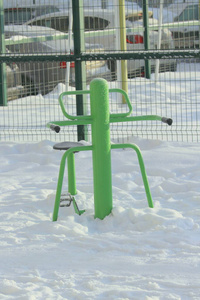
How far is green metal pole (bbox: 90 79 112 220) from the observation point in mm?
5062

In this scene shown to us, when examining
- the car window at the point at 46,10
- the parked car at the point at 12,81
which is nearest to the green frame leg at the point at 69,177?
the car window at the point at 46,10

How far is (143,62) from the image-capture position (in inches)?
550

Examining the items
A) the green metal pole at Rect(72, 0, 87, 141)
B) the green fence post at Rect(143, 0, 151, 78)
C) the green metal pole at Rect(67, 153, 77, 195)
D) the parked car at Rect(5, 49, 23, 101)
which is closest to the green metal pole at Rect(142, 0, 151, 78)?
the green fence post at Rect(143, 0, 151, 78)

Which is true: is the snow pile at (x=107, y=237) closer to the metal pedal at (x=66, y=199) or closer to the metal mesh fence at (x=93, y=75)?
Result: the metal pedal at (x=66, y=199)

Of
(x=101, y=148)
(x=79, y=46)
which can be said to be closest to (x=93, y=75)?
(x=79, y=46)

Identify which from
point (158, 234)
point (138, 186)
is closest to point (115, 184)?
point (138, 186)

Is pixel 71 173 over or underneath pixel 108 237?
over

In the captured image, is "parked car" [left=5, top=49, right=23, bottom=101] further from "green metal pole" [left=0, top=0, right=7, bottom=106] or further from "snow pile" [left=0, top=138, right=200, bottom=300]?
"snow pile" [left=0, top=138, right=200, bottom=300]

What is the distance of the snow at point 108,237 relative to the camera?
383cm

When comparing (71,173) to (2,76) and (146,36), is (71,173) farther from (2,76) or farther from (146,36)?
(146,36)

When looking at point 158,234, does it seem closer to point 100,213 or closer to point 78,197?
point 100,213

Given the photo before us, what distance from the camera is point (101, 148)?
199 inches

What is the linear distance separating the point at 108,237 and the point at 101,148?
72 cm

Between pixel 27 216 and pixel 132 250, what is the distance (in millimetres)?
1169
